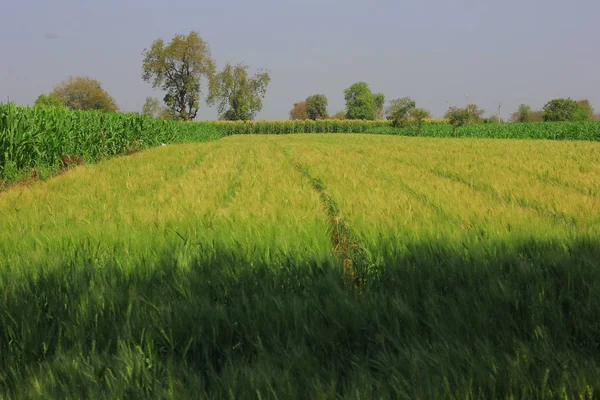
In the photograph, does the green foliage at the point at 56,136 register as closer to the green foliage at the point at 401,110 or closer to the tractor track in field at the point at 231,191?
the tractor track in field at the point at 231,191

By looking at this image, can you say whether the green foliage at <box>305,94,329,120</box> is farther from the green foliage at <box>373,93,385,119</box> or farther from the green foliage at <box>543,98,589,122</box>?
the green foliage at <box>543,98,589,122</box>

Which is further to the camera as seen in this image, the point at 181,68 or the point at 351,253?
the point at 181,68

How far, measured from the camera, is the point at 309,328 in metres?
1.87

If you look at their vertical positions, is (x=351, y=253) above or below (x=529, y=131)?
below

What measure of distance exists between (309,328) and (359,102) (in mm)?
146124

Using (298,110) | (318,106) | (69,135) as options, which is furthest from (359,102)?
(69,135)

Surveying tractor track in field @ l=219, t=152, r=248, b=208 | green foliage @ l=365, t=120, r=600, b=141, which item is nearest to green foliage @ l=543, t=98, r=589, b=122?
green foliage @ l=365, t=120, r=600, b=141

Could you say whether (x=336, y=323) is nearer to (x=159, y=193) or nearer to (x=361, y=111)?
(x=159, y=193)

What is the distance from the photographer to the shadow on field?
1436 millimetres

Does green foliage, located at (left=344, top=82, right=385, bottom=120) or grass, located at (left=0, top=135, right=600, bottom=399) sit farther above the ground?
green foliage, located at (left=344, top=82, right=385, bottom=120)

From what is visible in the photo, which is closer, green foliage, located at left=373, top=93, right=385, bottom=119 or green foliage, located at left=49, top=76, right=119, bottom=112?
green foliage, located at left=49, top=76, right=119, bottom=112

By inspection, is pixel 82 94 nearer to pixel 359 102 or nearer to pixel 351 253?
pixel 359 102

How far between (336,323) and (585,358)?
100 cm

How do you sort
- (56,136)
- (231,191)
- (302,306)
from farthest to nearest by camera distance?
1. (56,136)
2. (231,191)
3. (302,306)
